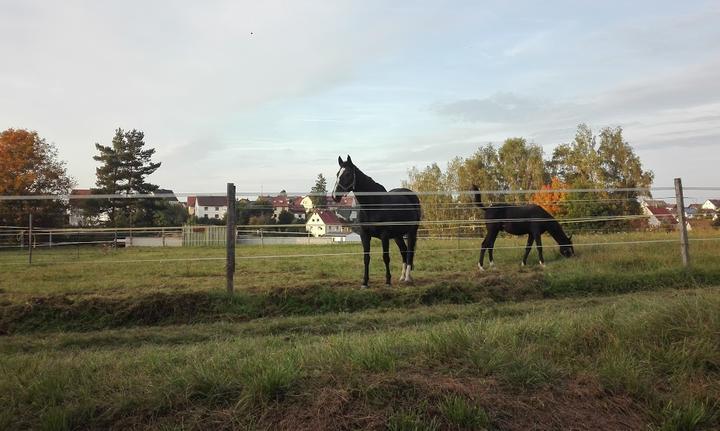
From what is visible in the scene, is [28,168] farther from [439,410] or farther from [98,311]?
[439,410]

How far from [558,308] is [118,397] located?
5.81 metres

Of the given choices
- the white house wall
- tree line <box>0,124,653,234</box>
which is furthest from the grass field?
tree line <box>0,124,653,234</box>

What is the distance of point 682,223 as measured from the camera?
9.98 meters

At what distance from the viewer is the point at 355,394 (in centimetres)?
301

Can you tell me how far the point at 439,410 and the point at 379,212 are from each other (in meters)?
6.86

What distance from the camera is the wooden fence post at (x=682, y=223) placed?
32.0 feet

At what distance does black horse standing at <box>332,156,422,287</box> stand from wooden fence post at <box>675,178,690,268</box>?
5585 millimetres

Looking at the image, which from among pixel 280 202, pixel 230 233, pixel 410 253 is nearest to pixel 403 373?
pixel 230 233

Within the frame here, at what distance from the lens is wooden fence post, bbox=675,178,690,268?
384 inches

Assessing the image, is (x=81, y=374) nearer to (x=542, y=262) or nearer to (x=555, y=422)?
(x=555, y=422)

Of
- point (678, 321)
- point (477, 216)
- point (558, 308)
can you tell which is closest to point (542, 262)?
point (477, 216)

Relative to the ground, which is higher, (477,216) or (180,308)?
(477,216)

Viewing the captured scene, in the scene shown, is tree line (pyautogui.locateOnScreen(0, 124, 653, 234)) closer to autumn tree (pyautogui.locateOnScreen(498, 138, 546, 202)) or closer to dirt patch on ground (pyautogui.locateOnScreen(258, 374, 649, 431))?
autumn tree (pyautogui.locateOnScreen(498, 138, 546, 202))

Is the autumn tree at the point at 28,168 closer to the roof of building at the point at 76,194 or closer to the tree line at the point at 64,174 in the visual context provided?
the tree line at the point at 64,174
